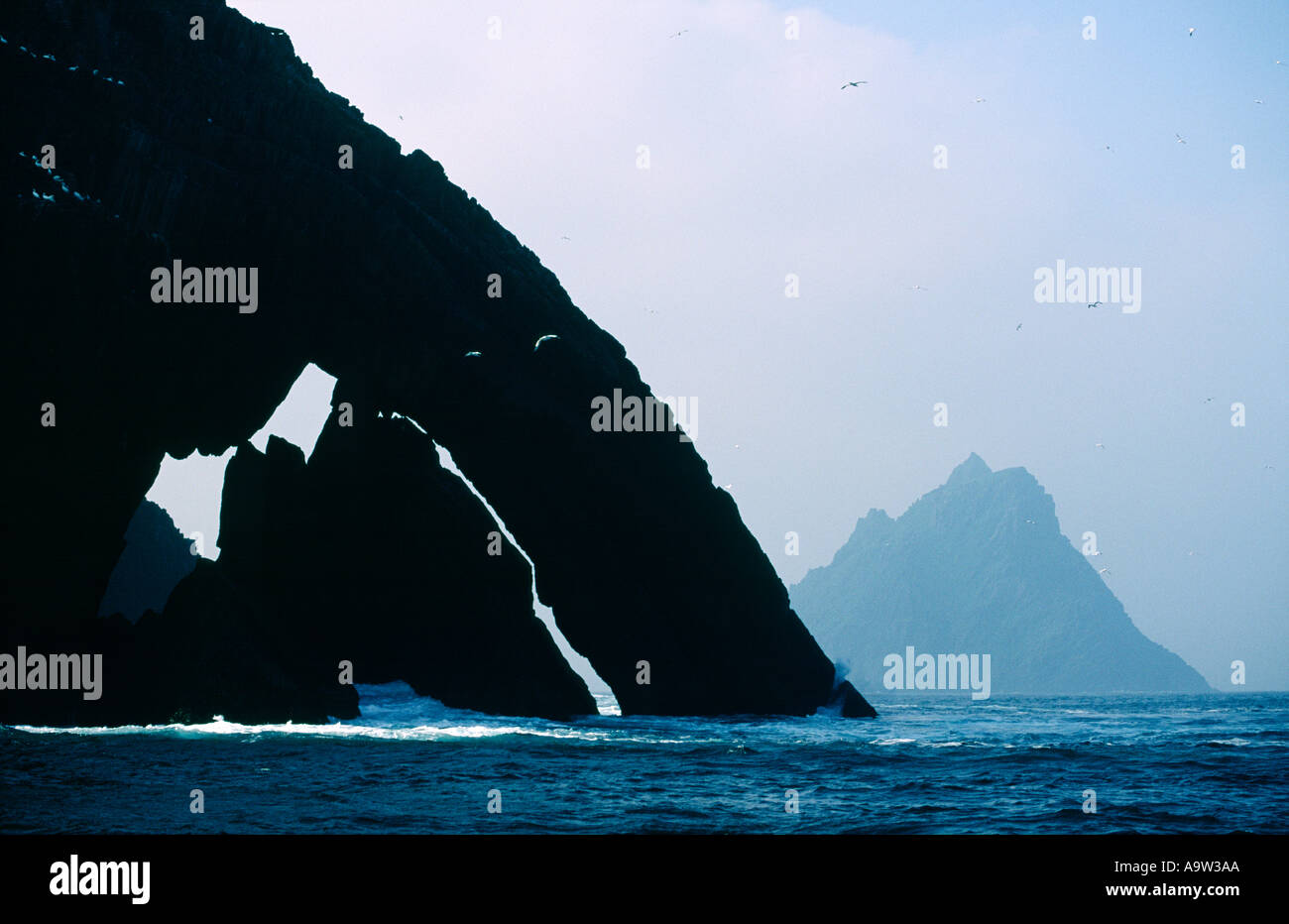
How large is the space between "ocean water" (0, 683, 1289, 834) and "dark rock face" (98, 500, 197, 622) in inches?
1580

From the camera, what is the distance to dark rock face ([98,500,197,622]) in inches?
2815

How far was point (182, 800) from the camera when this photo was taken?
17.5m

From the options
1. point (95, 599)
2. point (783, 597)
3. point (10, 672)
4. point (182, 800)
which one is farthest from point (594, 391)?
point (182, 800)

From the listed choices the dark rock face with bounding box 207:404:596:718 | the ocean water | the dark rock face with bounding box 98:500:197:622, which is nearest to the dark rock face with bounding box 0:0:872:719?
the dark rock face with bounding box 207:404:596:718

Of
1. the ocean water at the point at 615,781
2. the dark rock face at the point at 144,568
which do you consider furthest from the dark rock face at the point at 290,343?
the dark rock face at the point at 144,568

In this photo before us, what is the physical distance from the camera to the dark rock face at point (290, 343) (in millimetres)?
36000

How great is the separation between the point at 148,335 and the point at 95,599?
32.5ft

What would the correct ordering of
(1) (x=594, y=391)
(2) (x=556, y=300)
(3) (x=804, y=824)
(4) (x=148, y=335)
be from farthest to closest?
(2) (x=556, y=300)
(1) (x=594, y=391)
(4) (x=148, y=335)
(3) (x=804, y=824)

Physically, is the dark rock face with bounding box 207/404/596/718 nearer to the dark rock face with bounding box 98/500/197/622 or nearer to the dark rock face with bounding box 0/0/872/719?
the dark rock face with bounding box 0/0/872/719

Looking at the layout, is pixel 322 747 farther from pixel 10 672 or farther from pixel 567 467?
pixel 567 467

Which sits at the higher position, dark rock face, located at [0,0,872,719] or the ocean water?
dark rock face, located at [0,0,872,719]

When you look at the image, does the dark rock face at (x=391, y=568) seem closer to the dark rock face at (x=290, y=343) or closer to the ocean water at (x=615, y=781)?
the dark rock face at (x=290, y=343)

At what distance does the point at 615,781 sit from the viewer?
2173 cm
